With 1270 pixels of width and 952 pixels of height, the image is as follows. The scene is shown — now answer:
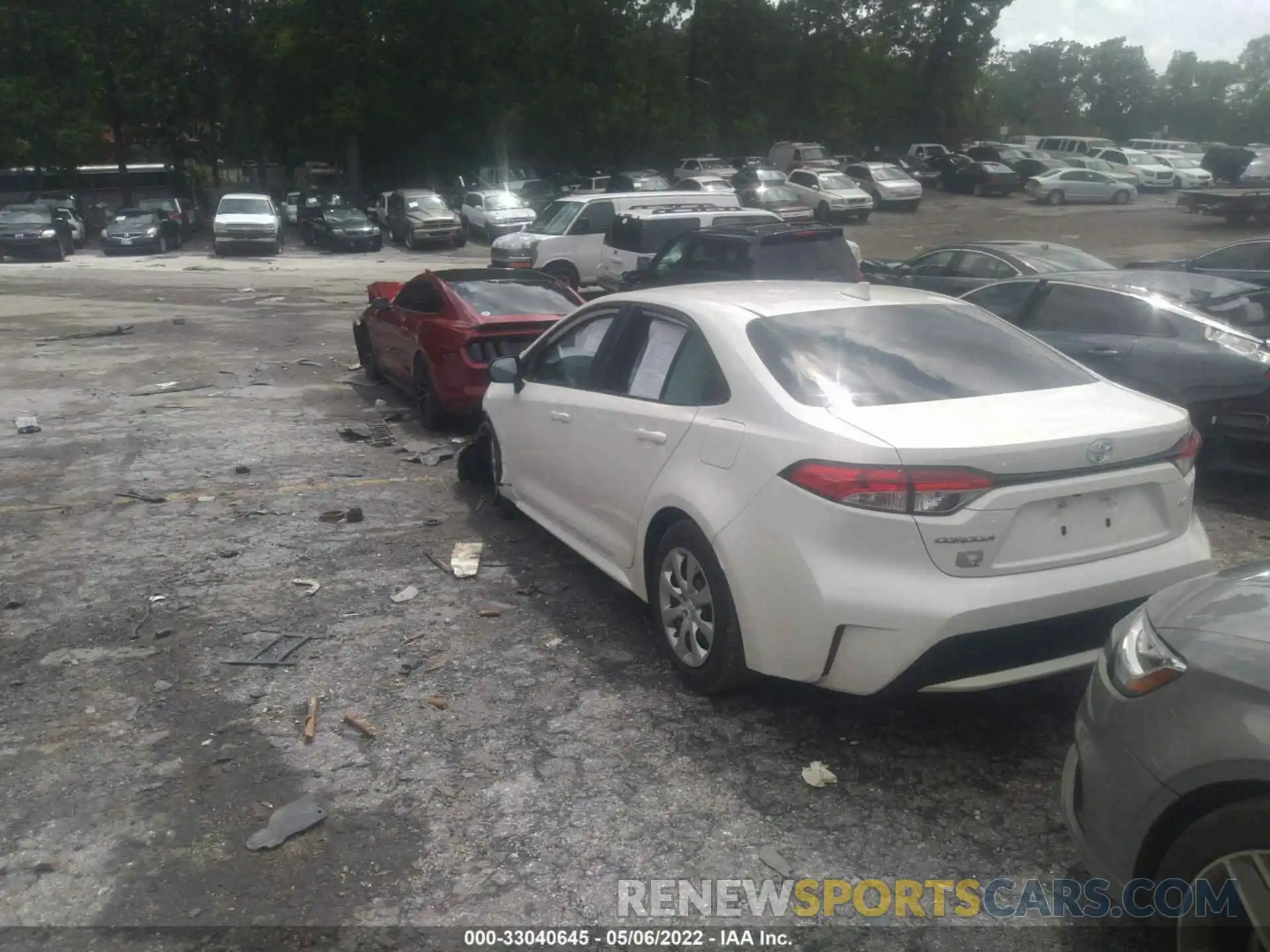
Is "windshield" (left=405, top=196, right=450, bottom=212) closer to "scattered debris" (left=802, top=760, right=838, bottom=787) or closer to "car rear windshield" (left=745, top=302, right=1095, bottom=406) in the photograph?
"car rear windshield" (left=745, top=302, right=1095, bottom=406)

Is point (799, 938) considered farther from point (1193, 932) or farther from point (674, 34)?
point (674, 34)

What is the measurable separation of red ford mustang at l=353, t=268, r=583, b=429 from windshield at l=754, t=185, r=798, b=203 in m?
23.1

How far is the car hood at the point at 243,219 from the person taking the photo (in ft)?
111

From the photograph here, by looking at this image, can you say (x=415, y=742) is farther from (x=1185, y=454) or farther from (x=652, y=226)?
(x=652, y=226)

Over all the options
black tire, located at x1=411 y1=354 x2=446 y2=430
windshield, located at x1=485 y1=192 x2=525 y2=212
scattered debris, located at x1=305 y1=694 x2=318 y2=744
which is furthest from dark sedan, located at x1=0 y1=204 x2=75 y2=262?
scattered debris, located at x1=305 y1=694 x2=318 y2=744

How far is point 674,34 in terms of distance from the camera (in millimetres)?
52594

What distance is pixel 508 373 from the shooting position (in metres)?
6.57

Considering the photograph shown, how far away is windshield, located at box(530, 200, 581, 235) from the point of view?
67.3 ft

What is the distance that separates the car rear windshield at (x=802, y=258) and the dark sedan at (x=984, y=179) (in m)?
38.1

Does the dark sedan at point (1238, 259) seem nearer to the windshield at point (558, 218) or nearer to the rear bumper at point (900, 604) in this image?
the windshield at point (558, 218)

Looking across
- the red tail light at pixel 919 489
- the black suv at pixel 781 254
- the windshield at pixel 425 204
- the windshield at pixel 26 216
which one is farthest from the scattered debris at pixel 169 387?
the windshield at pixel 26 216

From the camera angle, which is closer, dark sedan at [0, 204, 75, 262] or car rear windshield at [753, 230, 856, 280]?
car rear windshield at [753, 230, 856, 280]

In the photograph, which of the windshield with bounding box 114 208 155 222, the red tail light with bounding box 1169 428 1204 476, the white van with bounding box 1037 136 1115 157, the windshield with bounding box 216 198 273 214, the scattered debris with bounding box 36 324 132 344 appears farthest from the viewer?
the white van with bounding box 1037 136 1115 157

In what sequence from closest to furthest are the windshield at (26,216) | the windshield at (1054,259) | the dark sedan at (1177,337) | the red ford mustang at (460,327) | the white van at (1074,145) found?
the dark sedan at (1177,337) < the red ford mustang at (460,327) < the windshield at (1054,259) < the windshield at (26,216) < the white van at (1074,145)
